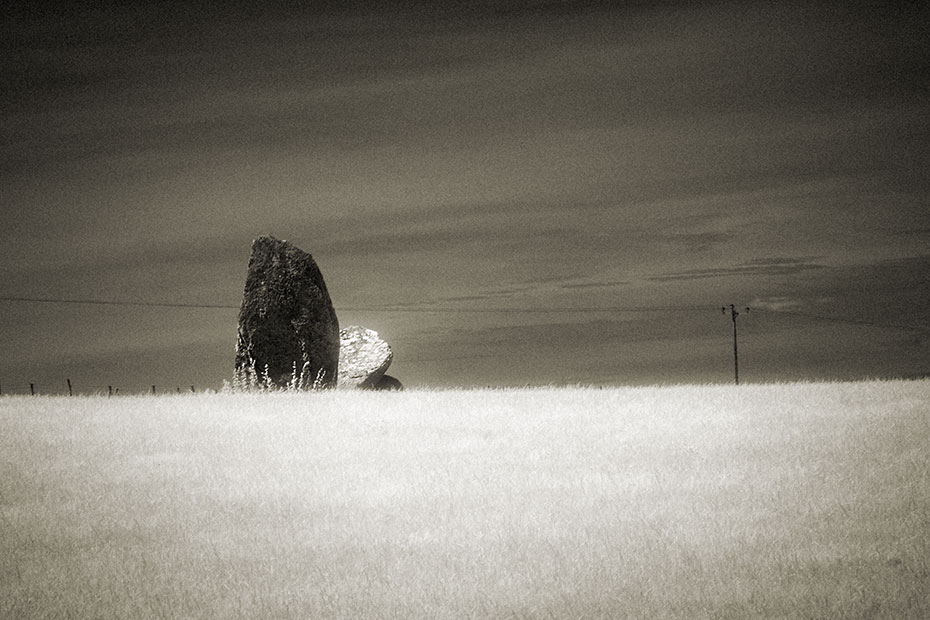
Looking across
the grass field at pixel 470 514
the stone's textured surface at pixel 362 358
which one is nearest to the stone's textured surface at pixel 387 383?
the stone's textured surface at pixel 362 358

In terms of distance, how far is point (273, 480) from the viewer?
12164 millimetres

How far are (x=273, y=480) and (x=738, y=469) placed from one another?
21.6ft

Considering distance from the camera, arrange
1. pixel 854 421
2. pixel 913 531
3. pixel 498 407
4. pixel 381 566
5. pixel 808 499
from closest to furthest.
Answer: pixel 381 566, pixel 913 531, pixel 808 499, pixel 854 421, pixel 498 407

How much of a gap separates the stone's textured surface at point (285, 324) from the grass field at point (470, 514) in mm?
6589

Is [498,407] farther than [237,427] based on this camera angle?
Yes

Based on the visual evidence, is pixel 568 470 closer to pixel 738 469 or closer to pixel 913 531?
pixel 738 469

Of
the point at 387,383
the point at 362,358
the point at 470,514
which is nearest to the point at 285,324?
the point at 362,358

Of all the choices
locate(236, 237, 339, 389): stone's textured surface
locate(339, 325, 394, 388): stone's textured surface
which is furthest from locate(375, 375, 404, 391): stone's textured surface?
locate(236, 237, 339, 389): stone's textured surface

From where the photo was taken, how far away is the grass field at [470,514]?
7492 millimetres

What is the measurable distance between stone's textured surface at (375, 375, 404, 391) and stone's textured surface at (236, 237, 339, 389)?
4.96 m

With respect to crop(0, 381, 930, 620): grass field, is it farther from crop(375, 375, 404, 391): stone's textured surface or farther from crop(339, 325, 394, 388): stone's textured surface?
crop(375, 375, 404, 391): stone's textured surface

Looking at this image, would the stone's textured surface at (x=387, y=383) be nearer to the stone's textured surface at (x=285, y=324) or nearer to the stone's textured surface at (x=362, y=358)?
the stone's textured surface at (x=362, y=358)

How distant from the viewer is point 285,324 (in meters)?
24.9

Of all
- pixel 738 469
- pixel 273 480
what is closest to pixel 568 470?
pixel 738 469
